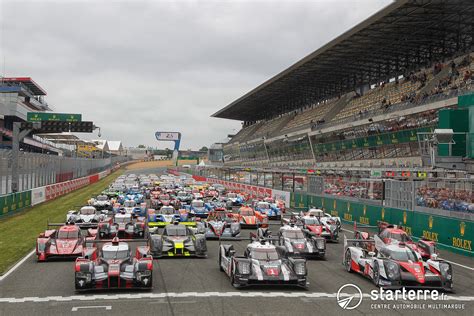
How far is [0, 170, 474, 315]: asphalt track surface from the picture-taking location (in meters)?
12.8

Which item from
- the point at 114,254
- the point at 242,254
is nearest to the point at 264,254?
the point at 114,254

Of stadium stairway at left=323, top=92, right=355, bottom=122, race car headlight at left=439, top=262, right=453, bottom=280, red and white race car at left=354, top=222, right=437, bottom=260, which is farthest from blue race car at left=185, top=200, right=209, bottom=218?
stadium stairway at left=323, top=92, right=355, bottom=122

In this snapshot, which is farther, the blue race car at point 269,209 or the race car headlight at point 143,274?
the blue race car at point 269,209

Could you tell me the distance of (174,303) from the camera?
43.9 ft

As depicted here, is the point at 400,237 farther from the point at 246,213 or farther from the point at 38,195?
the point at 38,195

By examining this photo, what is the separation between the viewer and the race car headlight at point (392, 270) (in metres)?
15.3

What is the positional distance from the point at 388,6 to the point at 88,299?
3659cm

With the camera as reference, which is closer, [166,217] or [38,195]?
[166,217]

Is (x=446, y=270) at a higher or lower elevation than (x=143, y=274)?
higher

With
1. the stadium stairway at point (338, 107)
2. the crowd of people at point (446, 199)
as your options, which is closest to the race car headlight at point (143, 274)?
the crowd of people at point (446, 199)

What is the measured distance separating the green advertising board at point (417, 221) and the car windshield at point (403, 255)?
6782mm

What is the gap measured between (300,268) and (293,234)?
5.99 metres

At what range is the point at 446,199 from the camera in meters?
24.8

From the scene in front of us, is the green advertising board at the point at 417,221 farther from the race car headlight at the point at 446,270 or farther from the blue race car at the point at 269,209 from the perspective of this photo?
the race car headlight at the point at 446,270
